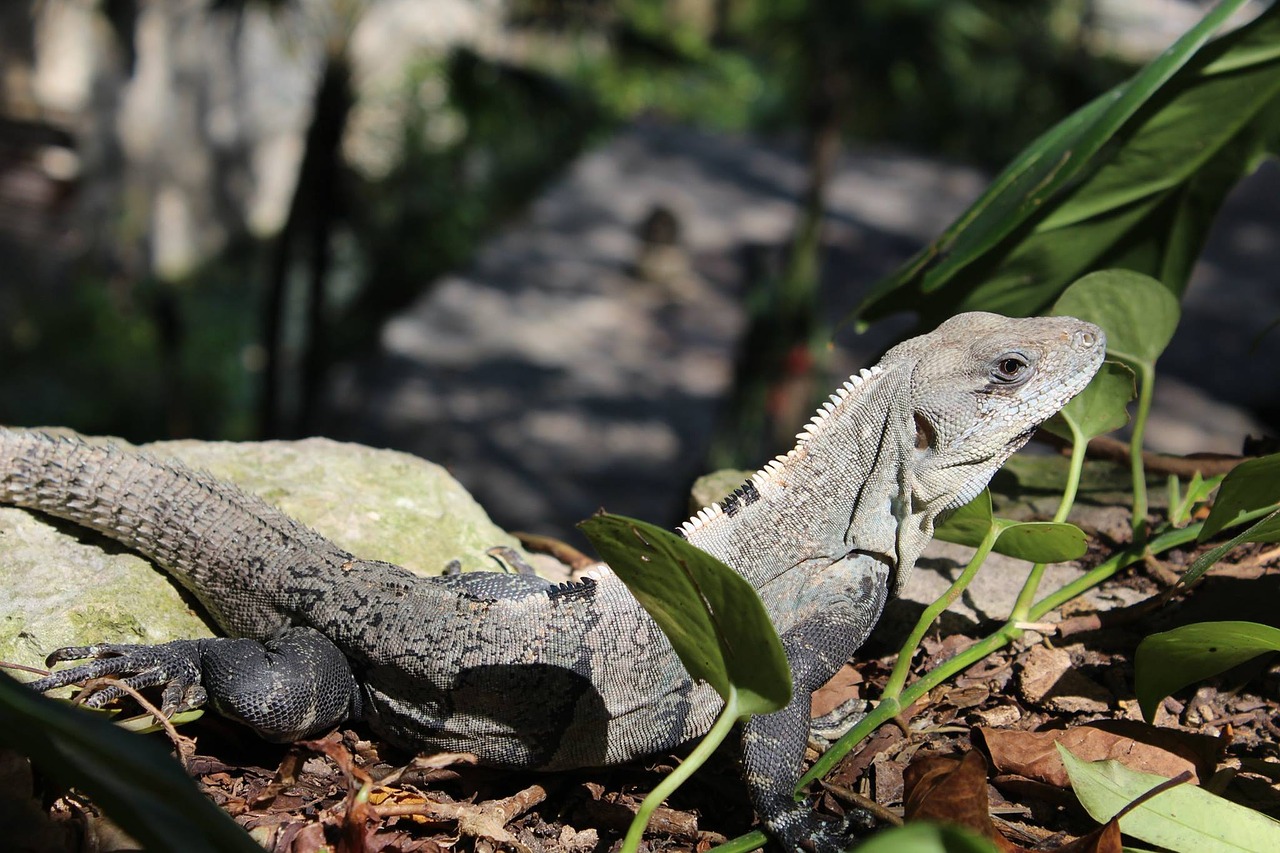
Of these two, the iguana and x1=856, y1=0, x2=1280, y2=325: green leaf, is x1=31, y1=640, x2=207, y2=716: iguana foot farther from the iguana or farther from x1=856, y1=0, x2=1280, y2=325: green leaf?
x1=856, y1=0, x2=1280, y2=325: green leaf

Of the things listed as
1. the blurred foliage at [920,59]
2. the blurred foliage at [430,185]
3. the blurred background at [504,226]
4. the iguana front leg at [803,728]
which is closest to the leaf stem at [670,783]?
the iguana front leg at [803,728]

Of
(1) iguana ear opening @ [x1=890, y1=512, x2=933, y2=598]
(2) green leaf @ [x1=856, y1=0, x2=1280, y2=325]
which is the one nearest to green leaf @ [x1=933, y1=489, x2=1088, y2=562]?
(1) iguana ear opening @ [x1=890, y1=512, x2=933, y2=598]

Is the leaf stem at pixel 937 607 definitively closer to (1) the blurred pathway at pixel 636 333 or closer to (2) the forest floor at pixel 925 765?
(2) the forest floor at pixel 925 765

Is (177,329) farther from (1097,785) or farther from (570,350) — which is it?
(1097,785)

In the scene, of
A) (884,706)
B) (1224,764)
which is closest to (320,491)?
(884,706)

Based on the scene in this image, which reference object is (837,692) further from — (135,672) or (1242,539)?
(135,672)

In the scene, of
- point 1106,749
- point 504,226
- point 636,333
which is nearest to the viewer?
point 1106,749

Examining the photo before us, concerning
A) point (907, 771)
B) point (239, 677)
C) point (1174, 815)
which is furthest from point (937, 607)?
point (239, 677)
